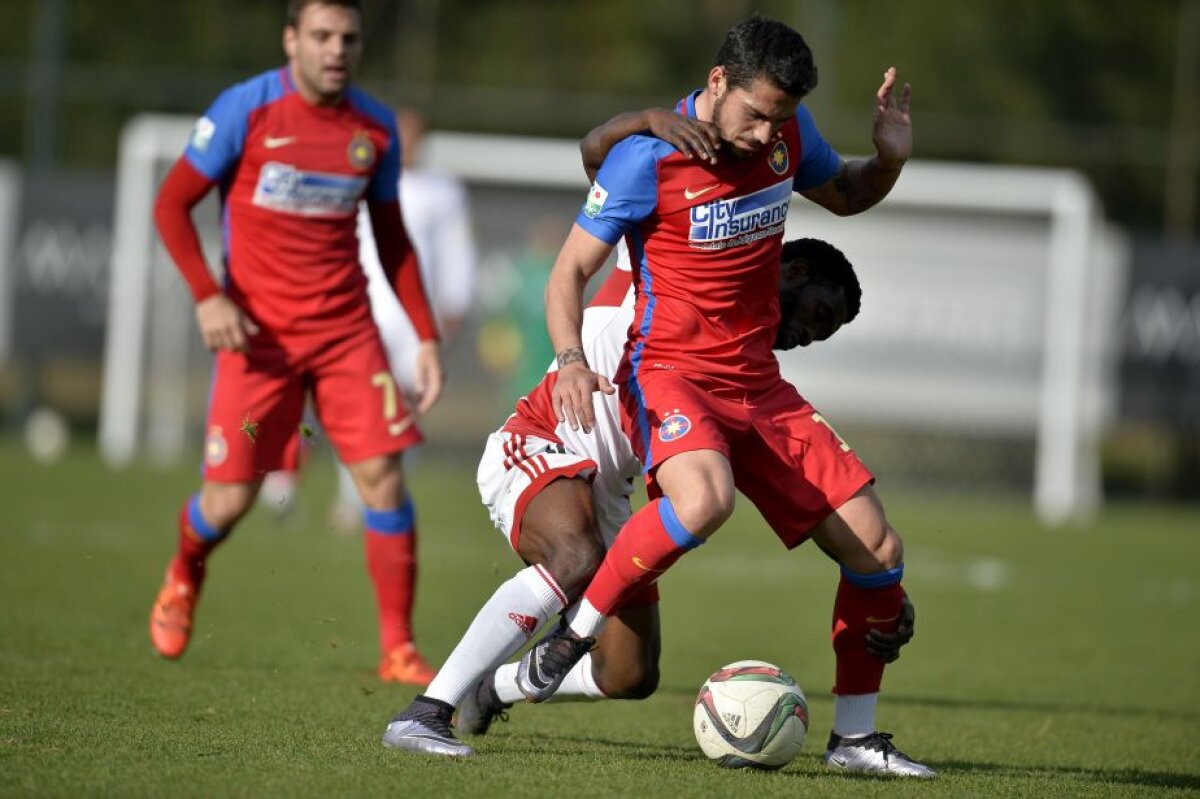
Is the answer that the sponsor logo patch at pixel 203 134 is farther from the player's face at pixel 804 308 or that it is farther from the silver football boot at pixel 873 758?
the silver football boot at pixel 873 758

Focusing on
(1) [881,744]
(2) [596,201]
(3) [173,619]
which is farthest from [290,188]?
(1) [881,744]

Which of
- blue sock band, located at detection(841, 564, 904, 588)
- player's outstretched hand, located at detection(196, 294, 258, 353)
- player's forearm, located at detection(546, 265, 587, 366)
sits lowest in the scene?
blue sock band, located at detection(841, 564, 904, 588)

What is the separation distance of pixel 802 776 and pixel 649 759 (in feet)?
1.55

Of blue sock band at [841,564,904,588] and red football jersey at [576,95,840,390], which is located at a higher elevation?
red football jersey at [576,95,840,390]

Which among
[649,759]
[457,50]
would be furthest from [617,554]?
[457,50]

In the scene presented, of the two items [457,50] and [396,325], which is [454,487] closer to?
[396,325]

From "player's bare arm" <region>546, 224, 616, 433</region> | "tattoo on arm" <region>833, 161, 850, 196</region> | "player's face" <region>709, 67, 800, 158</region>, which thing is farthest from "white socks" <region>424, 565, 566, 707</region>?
"tattoo on arm" <region>833, 161, 850, 196</region>

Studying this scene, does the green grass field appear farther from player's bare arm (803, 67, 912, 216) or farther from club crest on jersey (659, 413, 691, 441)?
player's bare arm (803, 67, 912, 216)

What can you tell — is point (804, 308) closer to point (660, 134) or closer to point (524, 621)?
point (660, 134)

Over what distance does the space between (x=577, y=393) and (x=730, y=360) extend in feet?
2.20

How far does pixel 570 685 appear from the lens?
5.82 metres

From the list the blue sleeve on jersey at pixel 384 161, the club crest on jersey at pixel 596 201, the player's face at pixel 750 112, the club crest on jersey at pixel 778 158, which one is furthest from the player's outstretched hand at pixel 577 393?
the blue sleeve on jersey at pixel 384 161

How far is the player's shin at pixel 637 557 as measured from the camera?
482 centimetres

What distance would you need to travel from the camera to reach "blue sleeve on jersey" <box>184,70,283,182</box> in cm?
667
